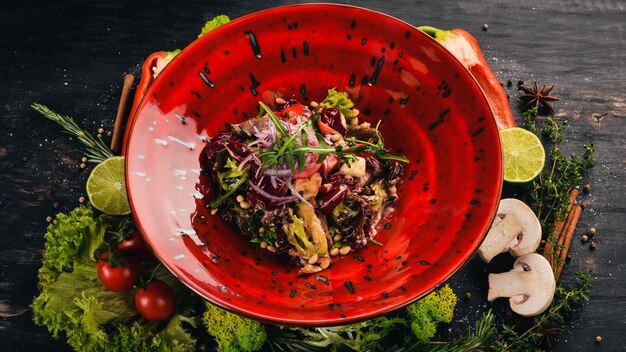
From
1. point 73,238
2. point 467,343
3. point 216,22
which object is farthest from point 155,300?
point 467,343

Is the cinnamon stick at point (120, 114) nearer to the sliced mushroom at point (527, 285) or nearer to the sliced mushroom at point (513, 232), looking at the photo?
the sliced mushroom at point (513, 232)

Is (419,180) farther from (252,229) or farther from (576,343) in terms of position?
(576,343)

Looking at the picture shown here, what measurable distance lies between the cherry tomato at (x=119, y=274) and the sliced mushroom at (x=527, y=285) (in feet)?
Result: 9.49

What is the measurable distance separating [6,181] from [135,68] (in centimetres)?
149

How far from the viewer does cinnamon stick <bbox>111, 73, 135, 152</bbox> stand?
15.6 feet

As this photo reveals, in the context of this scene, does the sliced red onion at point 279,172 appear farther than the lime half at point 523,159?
No

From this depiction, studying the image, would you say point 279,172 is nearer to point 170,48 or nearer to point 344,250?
point 344,250

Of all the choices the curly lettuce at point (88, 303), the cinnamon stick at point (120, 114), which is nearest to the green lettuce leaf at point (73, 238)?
the curly lettuce at point (88, 303)

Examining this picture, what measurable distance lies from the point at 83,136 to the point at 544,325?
4.21 m

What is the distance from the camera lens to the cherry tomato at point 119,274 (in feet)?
13.8

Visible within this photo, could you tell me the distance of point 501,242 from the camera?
460 cm

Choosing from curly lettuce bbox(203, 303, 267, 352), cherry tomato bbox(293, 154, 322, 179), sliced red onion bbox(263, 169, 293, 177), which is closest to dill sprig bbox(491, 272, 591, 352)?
curly lettuce bbox(203, 303, 267, 352)

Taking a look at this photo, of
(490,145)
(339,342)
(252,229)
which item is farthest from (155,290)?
(490,145)

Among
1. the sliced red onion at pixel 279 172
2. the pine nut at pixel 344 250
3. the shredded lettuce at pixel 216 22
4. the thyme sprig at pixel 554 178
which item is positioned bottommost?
the thyme sprig at pixel 554 178
